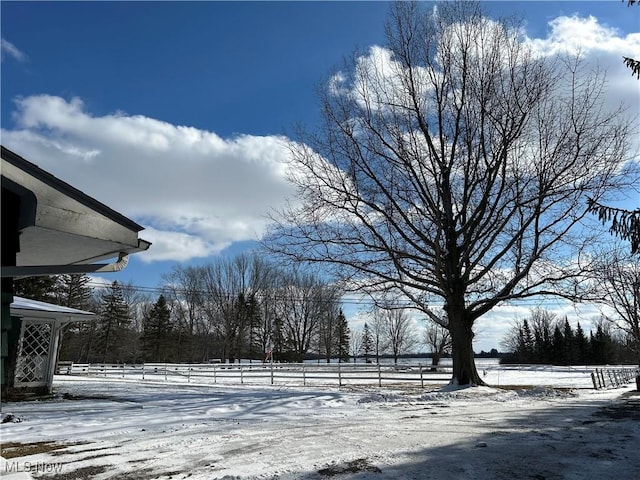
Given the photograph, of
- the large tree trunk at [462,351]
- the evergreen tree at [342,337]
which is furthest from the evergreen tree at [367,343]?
the large tree trunk at [462,351]

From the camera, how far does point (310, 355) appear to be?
217 ft

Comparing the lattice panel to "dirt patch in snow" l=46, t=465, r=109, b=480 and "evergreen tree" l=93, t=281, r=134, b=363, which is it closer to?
"dirt patch in snow" l=46, t=465, r=109, b=480

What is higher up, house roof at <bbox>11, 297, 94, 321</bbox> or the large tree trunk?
house roof at <bbox>11, 297, 94, 321</bbox>

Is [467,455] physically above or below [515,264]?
below

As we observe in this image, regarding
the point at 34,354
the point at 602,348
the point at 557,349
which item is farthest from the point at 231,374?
the point at 602,348

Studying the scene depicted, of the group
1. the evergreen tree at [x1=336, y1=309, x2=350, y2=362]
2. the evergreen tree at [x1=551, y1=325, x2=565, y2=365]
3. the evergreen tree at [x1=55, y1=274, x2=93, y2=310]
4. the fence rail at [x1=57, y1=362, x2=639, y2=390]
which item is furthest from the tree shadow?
the evergreen tree at [x1=551, y1=325, x2=565, y2=365]

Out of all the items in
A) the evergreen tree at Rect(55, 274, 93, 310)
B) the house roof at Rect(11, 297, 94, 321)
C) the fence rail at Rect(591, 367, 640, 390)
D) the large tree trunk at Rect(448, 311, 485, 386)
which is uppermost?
the evergreen tree at Rect(55, 274, 93, 310)

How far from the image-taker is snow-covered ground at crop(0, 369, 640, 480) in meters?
5.39

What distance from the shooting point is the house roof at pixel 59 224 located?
9.20ft

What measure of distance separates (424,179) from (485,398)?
803 centimetres

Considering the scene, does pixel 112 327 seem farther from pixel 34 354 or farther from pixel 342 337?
pixel 34 354

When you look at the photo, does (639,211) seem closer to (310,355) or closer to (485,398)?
(485,398)

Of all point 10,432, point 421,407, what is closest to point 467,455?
point 421,407

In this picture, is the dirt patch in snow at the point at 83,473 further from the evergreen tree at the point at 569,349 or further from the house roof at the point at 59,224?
the evergreen tree at the point at 569,349
